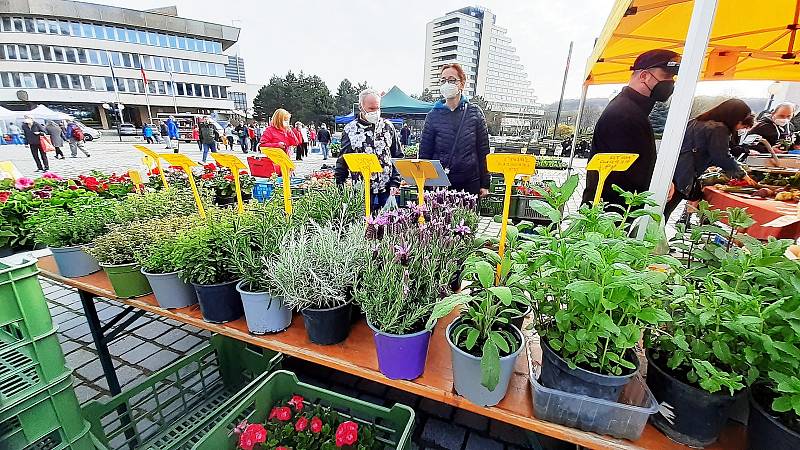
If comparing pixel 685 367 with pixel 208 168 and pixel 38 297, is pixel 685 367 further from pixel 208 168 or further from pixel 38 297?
pixel 208 168

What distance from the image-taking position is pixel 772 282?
2.84 feet

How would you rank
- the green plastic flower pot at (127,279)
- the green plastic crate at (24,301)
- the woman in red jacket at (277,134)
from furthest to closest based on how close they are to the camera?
the woman in red jacket at (277,134) → the green plastic flower pot at (127,279) → the green plastic crate at (24,301)

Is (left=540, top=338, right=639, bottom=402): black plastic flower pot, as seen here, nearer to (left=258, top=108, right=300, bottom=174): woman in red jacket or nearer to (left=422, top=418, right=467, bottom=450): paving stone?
(left=422, top=418, right=467, bottom=450): paving stone

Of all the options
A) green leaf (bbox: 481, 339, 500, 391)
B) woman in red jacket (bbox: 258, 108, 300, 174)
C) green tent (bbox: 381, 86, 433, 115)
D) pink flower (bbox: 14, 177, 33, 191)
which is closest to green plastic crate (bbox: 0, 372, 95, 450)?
green leaf (bbox: 481, 339, 500, 391)

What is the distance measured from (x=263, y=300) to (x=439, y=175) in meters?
0.86

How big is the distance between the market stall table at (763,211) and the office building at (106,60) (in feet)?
136

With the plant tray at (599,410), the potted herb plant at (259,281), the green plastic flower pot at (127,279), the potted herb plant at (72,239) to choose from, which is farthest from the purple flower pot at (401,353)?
the potted herb plant at (72,239)

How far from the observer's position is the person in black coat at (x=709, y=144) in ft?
9.39

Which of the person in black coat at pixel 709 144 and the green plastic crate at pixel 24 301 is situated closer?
the green plastic crate at pixel 24 301

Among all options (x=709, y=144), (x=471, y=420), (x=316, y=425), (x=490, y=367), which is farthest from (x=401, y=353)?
(x=709, y=144)

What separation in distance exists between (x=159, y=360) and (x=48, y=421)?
138cm

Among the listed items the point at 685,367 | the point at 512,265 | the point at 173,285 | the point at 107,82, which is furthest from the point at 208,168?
the point at 107,82

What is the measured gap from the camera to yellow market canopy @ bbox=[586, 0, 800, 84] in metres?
2.79

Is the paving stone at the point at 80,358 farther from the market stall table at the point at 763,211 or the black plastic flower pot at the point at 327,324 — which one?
the market stall table at the point at 763,211
